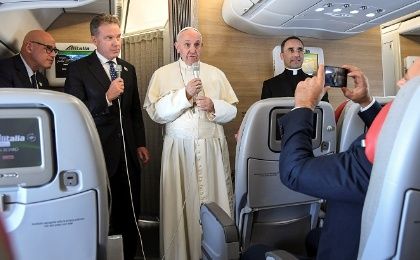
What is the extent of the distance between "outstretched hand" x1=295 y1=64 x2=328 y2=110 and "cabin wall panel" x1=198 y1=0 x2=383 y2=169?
301cm

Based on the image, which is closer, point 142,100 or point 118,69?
Answer: point 118,69

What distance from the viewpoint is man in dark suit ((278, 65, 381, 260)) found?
124 centimetres

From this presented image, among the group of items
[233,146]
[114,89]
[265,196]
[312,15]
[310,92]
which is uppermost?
[312,15]

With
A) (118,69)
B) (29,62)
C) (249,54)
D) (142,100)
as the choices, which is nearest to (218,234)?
(118,69)

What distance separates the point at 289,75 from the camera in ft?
13.6

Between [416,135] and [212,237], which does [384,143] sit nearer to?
[416,135]

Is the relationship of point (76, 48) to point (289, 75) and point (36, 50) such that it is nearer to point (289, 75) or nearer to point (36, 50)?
point (36, 50)

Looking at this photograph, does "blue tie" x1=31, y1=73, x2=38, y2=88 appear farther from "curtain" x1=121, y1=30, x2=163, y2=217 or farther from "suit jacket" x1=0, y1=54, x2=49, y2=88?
"curtain" x1=121, y1=30, x2=163, y2=217

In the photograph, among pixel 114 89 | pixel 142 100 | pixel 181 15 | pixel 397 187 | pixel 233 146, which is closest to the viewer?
pixel 397 187

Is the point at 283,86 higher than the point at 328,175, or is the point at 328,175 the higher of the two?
the point at 283,86

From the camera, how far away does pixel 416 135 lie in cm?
99

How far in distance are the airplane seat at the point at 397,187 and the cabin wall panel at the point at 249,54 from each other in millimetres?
3447

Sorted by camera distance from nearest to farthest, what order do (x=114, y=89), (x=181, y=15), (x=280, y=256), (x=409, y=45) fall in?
1. (x=280, y=256)
2. (x=114, y=89)
3. (x=181, y=15)
4. (x=409, y=45)

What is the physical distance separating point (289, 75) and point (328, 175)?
9.91 ft
